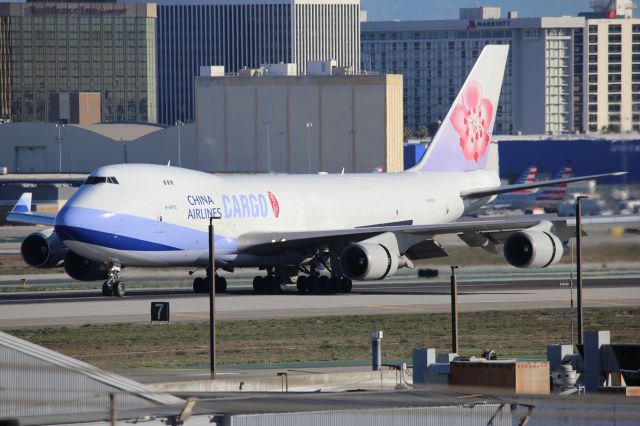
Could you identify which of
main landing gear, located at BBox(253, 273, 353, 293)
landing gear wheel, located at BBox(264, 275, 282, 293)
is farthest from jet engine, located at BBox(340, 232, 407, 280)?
landing gear wheel, located at BBox(264, 275, 282, 293)

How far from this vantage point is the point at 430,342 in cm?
4259

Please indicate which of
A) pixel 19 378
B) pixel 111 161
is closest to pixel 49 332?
pixel 19 378

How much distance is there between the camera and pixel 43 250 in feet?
189

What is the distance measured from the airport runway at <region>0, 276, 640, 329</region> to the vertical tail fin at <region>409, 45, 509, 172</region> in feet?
24.3

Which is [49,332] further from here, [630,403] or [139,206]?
[630,403]

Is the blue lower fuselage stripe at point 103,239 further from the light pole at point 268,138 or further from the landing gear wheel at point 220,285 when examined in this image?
the light pole at point 268,138

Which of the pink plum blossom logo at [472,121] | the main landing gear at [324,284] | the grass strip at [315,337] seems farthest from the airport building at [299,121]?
the grass strip at [315,337]

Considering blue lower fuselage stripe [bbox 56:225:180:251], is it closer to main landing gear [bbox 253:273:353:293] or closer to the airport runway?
the airport runway

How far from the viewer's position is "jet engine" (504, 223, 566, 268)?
55.6m

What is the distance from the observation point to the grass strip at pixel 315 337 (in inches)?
1578

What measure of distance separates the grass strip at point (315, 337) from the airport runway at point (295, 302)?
6.21ft

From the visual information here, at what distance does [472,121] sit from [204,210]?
18.1 m

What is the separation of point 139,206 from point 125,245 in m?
1.39

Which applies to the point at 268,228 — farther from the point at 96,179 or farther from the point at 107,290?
the point at 96,179
